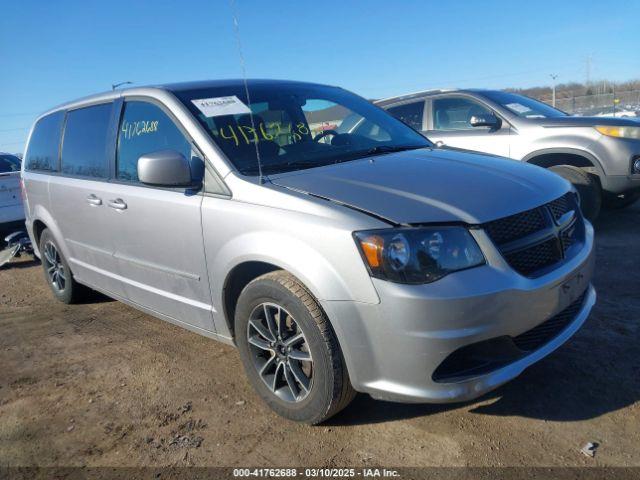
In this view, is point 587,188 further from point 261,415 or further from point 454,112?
point 261,415

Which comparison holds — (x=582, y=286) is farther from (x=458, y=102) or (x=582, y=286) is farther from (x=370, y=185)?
(x=458, y=102)

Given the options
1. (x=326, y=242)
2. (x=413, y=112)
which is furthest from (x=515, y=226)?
(x=413, y=112)

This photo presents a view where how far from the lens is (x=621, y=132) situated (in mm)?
5840

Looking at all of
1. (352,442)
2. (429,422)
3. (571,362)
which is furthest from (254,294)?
(571,362)

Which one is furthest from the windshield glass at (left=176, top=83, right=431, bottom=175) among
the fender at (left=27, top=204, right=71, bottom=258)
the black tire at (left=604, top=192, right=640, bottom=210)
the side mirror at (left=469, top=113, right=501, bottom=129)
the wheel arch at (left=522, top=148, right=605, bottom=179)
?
the black tire at (left=604, top=192, right=640, bottom=210)

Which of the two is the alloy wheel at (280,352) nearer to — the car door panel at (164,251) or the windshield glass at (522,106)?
the car door panel at (164,251)

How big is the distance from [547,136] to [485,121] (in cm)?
74

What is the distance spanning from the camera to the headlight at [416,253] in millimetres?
2250

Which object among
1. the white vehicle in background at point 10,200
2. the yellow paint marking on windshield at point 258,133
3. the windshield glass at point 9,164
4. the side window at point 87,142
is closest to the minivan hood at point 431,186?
the yellow paint marking on windshield at point 258,133

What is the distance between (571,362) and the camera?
10.3 ft

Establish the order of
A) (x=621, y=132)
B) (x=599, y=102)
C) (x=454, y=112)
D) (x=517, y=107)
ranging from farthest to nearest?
(x=599, y=102)
(x=454, y=112)
(x=517, y=107)
(x=621, y=132)

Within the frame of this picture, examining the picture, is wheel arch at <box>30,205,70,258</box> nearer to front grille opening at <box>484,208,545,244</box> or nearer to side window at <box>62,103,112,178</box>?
side window at <box>62,103,112,178</box>

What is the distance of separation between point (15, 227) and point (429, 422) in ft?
27.3

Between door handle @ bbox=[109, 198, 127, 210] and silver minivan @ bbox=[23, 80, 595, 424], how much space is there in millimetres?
16
